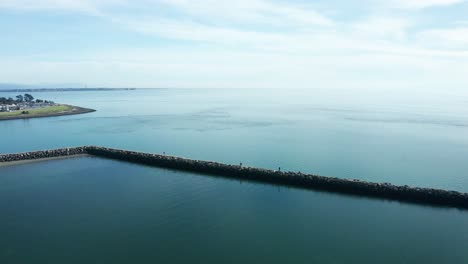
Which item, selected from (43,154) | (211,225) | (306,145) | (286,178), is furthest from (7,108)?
(211,225)

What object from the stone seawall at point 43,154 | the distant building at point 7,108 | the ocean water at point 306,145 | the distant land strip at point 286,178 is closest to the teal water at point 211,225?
the distant land strip at point 286,178

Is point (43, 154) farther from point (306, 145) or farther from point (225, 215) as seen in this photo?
point (306, 145)

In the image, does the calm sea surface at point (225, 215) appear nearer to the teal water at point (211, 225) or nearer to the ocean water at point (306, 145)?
the teal water at point (211, 225)

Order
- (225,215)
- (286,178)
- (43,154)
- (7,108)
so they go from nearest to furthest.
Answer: (225,215) → (286,178) → (43,154) → (7,108)

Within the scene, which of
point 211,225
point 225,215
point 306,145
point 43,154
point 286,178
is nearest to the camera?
point 211,225

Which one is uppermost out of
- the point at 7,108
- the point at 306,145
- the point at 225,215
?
the point at 7,108

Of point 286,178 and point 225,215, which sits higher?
point 286,178

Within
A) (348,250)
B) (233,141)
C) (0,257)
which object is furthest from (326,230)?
(233,141)
